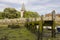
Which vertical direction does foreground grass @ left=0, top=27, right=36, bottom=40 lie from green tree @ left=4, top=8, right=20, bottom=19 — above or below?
below

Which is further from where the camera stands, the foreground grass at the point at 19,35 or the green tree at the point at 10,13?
the green tree at the point at 10,13

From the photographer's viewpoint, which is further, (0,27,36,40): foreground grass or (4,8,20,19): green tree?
(4,8,20,19): green tree

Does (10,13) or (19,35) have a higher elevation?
(10,13)

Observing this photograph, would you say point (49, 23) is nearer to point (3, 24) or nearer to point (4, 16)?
point (3, 24)

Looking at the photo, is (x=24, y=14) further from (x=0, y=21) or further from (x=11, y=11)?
(x=0, y=21)

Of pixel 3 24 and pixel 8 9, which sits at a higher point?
pixel 8 9

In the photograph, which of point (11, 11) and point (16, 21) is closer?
point (16, 21)

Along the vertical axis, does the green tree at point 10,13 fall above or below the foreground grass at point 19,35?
above

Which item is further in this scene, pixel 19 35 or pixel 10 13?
pixel 10 13

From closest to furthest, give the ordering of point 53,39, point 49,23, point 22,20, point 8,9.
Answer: point 53,39
point 49,23
point 22,20
point 8,9

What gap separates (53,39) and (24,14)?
84977 millimetres

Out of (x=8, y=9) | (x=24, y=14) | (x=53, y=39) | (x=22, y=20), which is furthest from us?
(x=24, y=14)

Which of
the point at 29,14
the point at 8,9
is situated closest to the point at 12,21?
the point at 8,9

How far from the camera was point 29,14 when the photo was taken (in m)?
112
